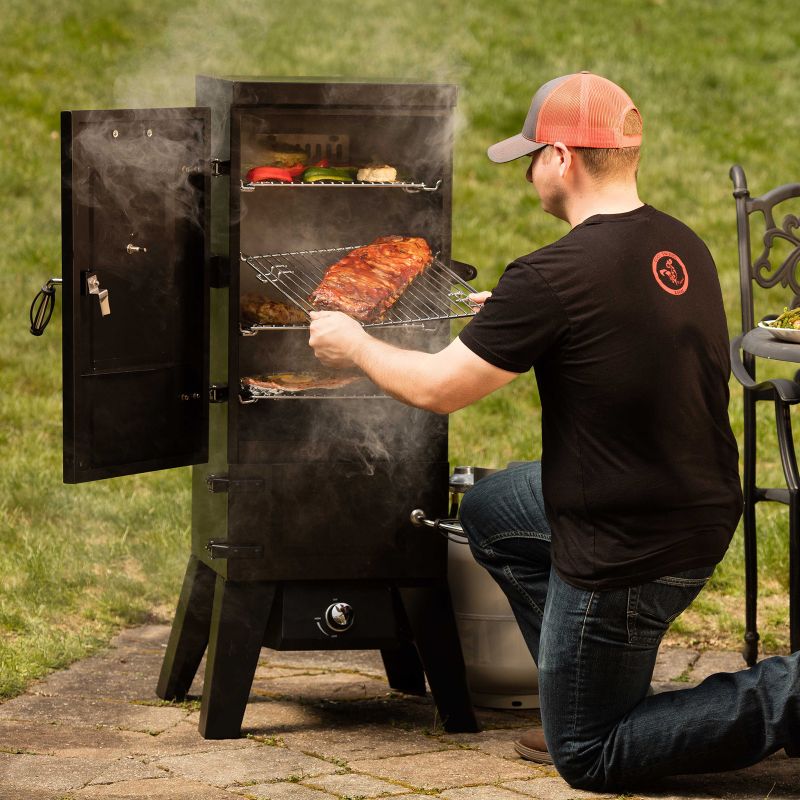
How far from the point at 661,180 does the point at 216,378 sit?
643 cm

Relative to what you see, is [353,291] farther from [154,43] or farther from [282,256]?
[154,43]

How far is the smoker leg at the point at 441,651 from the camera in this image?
441cm

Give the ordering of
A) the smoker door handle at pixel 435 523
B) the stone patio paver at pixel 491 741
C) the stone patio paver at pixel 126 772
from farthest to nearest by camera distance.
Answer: the smoker door handle at pixel 435 523
the stone patio paver at pixel 491 741
the stone patio paver at pixel 126 772

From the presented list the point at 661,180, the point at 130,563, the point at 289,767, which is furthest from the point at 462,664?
the point at 661,180

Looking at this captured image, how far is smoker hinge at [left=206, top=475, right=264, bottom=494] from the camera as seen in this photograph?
14.0ft

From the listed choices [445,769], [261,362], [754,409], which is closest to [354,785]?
[445,769]

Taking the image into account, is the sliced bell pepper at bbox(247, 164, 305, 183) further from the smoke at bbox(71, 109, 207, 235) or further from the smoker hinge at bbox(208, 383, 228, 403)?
the smoker hinge at bbox(208, 383, 228, 403)

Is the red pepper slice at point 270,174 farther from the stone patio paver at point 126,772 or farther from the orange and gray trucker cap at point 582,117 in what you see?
the stone patio paver at point 126,772

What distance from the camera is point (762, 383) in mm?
4848

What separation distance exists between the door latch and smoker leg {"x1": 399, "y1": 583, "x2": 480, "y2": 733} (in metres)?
1.27

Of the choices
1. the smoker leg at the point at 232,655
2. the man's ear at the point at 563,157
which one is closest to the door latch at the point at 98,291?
the smoker leg at the point at 232,655

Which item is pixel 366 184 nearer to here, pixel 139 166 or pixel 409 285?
pixel 409 285

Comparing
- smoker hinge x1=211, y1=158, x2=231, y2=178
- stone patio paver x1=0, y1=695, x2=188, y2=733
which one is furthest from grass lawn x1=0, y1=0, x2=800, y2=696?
smoker hinge x1=211, y1=158, x2=231, y2=178

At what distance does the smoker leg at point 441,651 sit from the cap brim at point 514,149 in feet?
4.52
